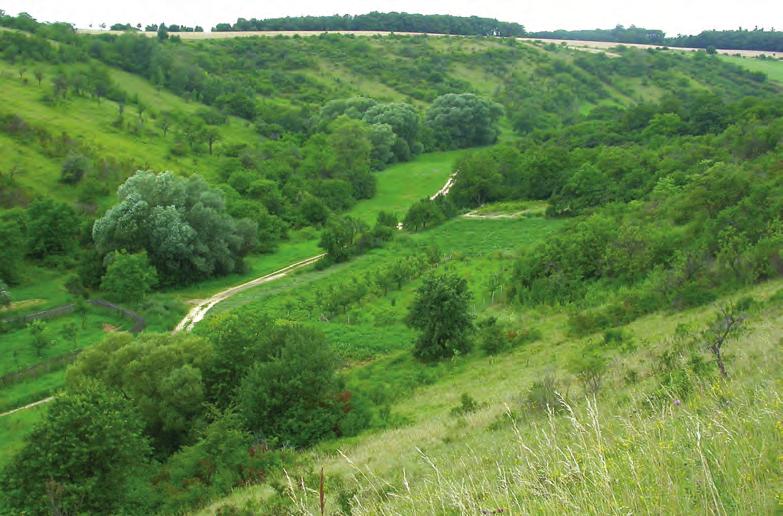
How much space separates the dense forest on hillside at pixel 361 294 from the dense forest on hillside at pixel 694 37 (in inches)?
3314

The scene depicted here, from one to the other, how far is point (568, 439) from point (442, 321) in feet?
66.8

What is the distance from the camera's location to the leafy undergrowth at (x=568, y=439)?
502 centimetres

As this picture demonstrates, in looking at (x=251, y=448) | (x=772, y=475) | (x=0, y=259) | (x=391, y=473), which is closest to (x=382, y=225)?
(x=0, y=259)

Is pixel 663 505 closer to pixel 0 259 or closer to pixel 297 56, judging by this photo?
pixel 0 259

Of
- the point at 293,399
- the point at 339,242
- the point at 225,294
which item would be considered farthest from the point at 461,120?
the point at 293,399

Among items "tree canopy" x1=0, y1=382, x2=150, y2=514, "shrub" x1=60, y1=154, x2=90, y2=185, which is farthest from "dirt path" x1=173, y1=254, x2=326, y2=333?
"shrub" x1=60, y1=154, x2=90, y2=185

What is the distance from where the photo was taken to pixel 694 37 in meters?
168

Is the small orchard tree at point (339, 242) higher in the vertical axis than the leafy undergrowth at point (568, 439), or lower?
lower

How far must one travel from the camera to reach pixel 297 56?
12456 centimetres

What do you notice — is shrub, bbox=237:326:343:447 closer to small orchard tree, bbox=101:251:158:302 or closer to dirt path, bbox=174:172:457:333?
dirt path, bbox=174:172:457:333

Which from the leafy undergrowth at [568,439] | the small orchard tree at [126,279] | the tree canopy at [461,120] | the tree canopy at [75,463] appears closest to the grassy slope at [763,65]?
the tree canopy at [461,120]

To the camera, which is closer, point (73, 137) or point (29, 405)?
point (29, 405)

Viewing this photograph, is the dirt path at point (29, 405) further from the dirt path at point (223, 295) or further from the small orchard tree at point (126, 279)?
the small orchard tree at point (126, 279)

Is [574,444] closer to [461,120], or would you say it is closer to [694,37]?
[461,120]
